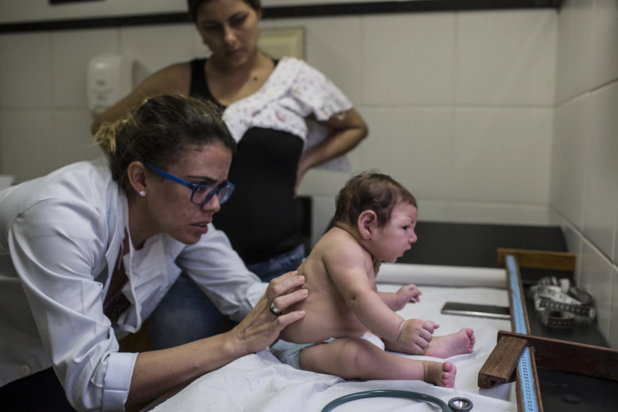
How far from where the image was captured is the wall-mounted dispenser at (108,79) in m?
2.66

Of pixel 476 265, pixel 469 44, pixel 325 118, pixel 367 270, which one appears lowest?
pixel 476 265

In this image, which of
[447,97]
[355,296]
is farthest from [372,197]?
[447,97]

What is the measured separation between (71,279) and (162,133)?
1.15ft

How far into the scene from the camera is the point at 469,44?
2418 millimetres

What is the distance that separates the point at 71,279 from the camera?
1041mm

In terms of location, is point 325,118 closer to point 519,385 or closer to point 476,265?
point 476,265

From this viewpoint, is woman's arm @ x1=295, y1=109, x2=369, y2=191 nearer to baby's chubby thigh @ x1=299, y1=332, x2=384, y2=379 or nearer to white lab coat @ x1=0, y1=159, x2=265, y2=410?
white lab coat @ x1=0, y1=159, x2=265, y2=410

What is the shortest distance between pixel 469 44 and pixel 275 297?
174 cm

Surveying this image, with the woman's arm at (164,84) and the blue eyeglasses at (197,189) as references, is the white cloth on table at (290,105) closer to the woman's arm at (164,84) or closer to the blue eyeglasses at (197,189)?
the woman's arm at (164,84)

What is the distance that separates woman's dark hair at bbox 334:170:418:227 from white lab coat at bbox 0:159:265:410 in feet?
1.66

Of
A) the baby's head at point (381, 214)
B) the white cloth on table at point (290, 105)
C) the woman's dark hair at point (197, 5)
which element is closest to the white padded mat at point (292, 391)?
the baby's head at point (381, 214)

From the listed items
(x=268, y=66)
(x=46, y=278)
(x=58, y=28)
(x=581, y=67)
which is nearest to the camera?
(x=46, y=278)

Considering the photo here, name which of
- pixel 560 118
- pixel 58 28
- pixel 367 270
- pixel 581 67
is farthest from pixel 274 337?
pixel 58 28

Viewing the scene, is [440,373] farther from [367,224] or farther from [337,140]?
[337,140]
